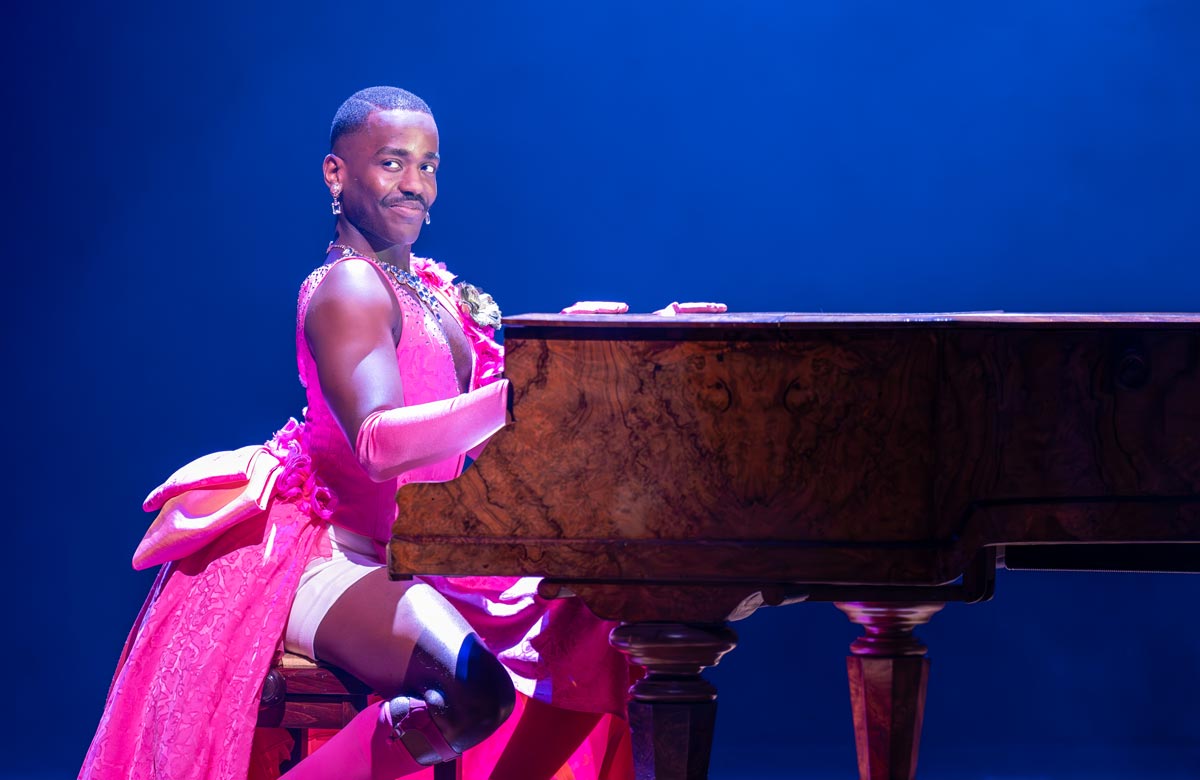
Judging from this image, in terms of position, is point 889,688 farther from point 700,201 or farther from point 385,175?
point 700,201

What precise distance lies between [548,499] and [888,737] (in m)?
0.51

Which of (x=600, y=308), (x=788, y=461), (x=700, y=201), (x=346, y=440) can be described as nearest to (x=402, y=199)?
(x=346, y=440)

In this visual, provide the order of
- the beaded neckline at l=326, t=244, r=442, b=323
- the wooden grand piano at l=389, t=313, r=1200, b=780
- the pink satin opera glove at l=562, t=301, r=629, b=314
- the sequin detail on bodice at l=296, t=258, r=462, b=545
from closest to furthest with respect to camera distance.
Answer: the wooden grand piano at l=389, t=313, r=1200, b=780
the pink satin opera glove at l=562, t=301, r=629, b=314
the sequin detail on bodice at l=296, t=258, r=462, b=545
the beaded neckline at l=326, t=244, r=442, b=323

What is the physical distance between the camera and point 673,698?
1.43 meters

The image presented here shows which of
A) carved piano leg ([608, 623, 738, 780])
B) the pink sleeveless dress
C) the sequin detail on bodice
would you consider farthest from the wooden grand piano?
the sequin detail on bodice

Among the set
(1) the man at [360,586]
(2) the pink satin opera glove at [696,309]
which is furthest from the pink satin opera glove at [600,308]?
(1) the man at [360,586]

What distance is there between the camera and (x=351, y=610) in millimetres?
1837

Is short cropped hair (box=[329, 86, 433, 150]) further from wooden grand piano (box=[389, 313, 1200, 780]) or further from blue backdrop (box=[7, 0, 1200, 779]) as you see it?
blue backdrop (box=[7, 0, 1200, 779])

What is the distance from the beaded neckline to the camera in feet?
6.84

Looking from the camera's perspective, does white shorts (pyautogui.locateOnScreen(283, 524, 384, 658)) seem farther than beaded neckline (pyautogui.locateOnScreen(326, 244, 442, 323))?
No

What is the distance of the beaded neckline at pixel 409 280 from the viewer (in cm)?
208

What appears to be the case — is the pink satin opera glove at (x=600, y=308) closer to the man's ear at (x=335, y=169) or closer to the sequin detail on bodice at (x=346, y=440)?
the sequin detail on bodice at (x=346, y=440)

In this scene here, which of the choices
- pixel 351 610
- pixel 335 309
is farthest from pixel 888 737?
pixel 335 309

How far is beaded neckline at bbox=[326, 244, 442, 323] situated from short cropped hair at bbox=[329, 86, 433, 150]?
0.18 m
